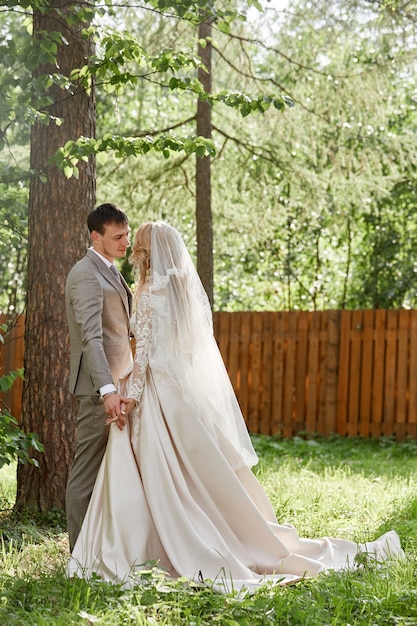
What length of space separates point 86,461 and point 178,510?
2.05 feet

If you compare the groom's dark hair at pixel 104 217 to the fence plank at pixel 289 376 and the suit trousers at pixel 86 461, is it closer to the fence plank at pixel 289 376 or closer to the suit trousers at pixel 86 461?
the suit trousers at pixel 86 461

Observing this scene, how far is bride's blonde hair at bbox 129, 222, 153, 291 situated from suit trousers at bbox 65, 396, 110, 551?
0.75m

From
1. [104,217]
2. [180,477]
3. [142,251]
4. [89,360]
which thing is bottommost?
[180,477]

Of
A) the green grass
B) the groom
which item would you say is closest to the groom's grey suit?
the groom

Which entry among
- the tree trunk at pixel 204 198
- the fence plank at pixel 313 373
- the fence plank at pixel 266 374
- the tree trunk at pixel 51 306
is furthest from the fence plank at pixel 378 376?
the tree trunk at pixel 51 306

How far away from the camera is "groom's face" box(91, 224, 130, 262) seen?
498 cm

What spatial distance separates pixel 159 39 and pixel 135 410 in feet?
21.6

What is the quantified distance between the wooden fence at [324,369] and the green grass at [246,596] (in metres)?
4.97

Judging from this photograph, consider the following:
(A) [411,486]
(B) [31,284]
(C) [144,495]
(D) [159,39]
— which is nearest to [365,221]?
(D) [159,39]

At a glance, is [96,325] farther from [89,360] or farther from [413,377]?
[413,377]

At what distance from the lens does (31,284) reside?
5930 millimetres

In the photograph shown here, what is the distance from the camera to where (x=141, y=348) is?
482 centimetres

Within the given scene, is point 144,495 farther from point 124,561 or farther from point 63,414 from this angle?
point 63,414

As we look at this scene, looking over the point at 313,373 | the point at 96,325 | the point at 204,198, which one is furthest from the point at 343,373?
the point at 96,325
